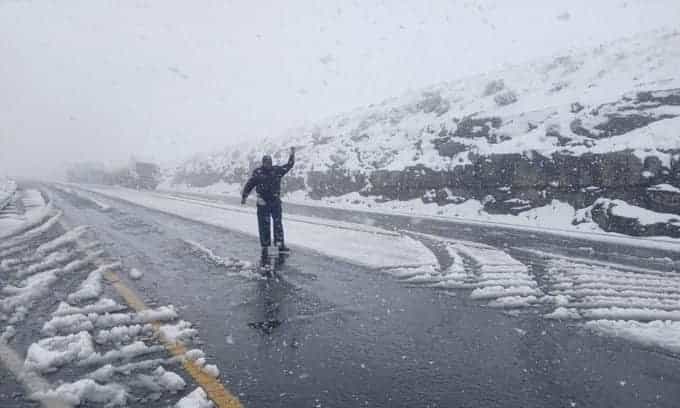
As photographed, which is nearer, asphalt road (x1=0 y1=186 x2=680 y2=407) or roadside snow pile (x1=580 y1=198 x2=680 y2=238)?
asphalt road (x1=0 y1=186 x2=680 y2=407)

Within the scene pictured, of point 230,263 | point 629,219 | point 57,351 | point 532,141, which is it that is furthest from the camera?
point 532,141

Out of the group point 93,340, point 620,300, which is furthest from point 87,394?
point 620,300

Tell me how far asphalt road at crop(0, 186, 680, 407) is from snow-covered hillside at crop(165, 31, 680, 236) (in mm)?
7487

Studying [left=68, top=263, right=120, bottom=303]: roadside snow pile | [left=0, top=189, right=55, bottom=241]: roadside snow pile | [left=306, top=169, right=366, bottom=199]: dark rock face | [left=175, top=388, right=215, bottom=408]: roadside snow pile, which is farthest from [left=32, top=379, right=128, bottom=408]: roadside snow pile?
[left=306, top=169, right=366, bottom=199]: dark rock face

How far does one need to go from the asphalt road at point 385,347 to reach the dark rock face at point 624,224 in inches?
242

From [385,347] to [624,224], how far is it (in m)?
10.2

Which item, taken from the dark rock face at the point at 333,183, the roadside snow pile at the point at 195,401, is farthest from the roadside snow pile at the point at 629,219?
the roadside snow pile at the point at 195,401

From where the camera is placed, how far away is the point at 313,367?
11.2 feet

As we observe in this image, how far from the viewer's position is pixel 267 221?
8.30 meters

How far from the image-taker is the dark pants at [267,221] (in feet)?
26.9

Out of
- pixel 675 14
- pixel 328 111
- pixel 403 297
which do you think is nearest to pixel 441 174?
pixel 403 297

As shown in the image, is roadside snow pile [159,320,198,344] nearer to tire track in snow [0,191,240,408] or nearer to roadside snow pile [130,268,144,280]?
tire track in snow [0,191,240,408]

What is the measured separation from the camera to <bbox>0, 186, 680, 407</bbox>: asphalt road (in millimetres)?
3002

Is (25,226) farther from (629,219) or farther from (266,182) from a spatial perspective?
(629,219)
